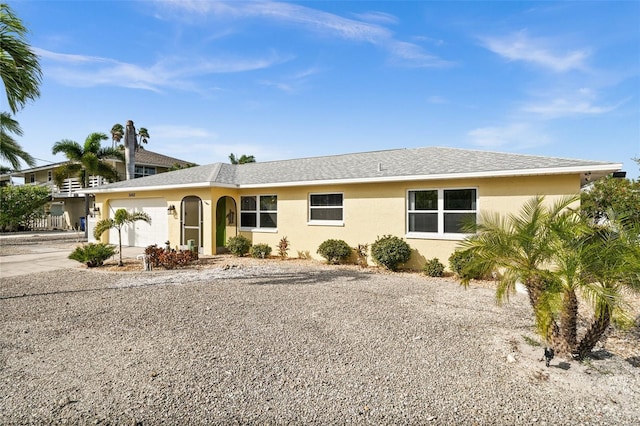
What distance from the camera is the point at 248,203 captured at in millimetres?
15398

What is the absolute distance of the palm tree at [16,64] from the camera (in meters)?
6.99

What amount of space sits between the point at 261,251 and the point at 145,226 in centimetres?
789

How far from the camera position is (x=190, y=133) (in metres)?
18.6

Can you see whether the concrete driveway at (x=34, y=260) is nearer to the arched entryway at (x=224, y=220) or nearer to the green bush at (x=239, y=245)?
the arched entryway at (x=224, y=220)

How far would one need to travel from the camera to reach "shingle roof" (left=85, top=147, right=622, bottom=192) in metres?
9.68

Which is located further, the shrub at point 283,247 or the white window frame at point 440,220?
the shrub at point 283,247

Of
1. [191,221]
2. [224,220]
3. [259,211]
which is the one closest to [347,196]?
[259,211]

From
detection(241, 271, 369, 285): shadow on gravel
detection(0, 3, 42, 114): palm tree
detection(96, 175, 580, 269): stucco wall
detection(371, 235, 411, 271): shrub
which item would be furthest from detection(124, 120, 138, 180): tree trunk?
detection(371, 235, 411, 271): shrub

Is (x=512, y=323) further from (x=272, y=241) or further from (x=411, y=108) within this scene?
(x=411, y=108)

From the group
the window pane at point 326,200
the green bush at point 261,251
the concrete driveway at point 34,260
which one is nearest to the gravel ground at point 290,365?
the concrete driveway at point 34,260

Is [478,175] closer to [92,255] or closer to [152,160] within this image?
[92,255]

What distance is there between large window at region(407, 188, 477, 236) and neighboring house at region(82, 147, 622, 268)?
0.10 feet

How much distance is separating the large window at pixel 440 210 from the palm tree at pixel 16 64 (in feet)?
36.2

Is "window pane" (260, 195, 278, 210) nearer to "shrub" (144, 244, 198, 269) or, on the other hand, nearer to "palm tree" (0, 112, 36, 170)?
"shrub" (144, 244, 198, 269)
